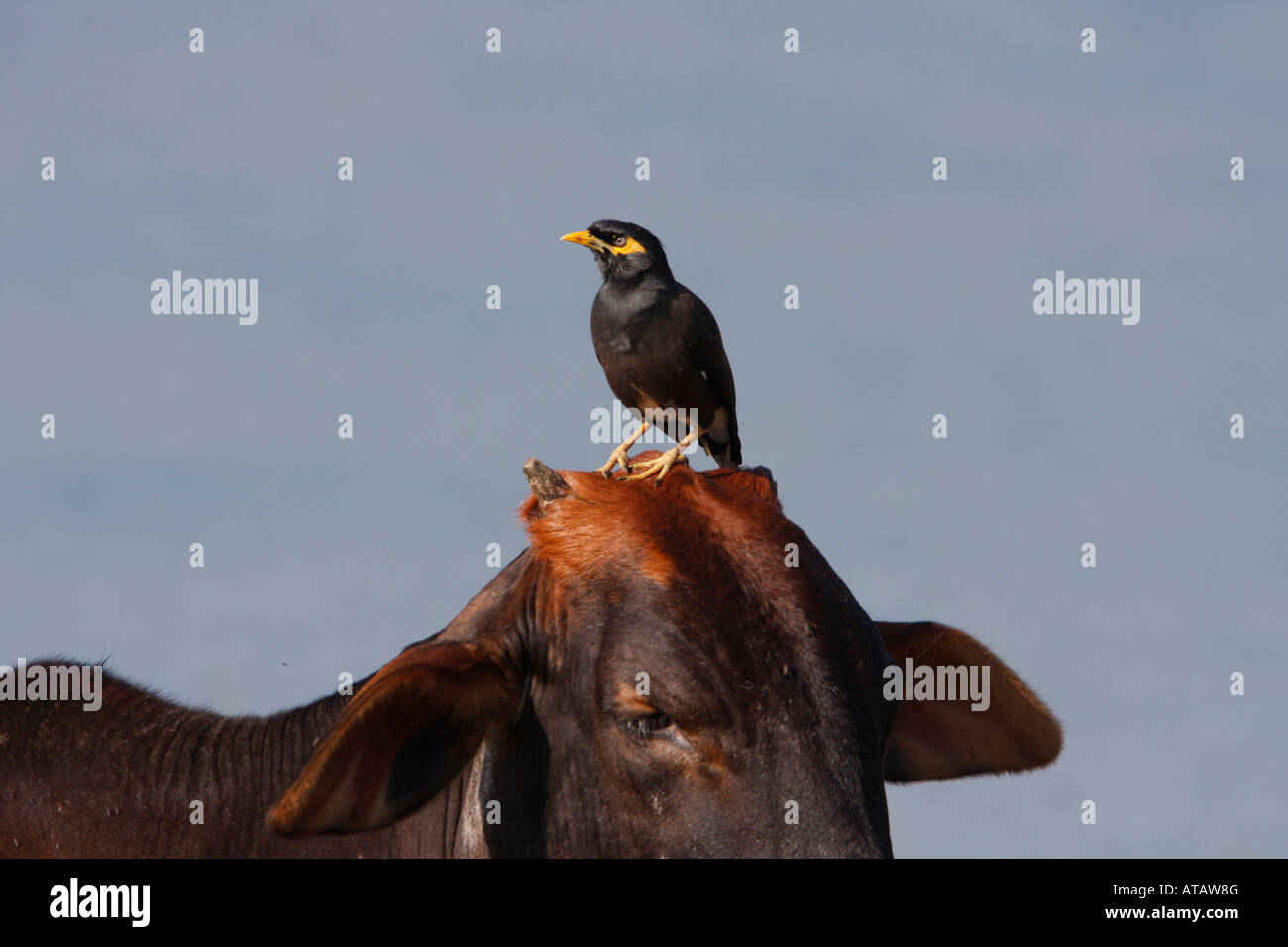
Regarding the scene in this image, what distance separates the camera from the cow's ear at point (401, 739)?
23.9ft

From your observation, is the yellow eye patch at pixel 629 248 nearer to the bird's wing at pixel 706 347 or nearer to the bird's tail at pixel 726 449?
the bird's wing at pixel 706 347

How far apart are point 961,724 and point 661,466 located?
252cm

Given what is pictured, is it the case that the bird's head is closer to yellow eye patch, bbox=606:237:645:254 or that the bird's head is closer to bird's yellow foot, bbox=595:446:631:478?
yellow eye patch, bbox=606:237:645:254

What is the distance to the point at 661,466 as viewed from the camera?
8656mm

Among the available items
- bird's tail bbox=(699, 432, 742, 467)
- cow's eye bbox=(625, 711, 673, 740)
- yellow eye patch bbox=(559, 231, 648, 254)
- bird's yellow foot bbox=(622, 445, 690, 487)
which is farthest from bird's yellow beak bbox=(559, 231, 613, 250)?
cow's eye bbox=(625, 711, 673, 740)

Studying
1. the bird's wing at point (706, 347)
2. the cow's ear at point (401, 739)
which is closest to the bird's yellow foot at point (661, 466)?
the cow's ear at point (401, 739)

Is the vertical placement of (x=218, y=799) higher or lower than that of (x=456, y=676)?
lower

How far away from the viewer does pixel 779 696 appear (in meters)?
7.17

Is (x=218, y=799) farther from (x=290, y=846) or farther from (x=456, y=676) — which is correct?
(x=456, y=676)

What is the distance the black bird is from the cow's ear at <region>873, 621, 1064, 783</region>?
2787mm

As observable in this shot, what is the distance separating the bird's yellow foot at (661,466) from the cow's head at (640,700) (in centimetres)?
8

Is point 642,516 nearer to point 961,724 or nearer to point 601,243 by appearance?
point 961,724

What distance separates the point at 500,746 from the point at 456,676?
545 mm
